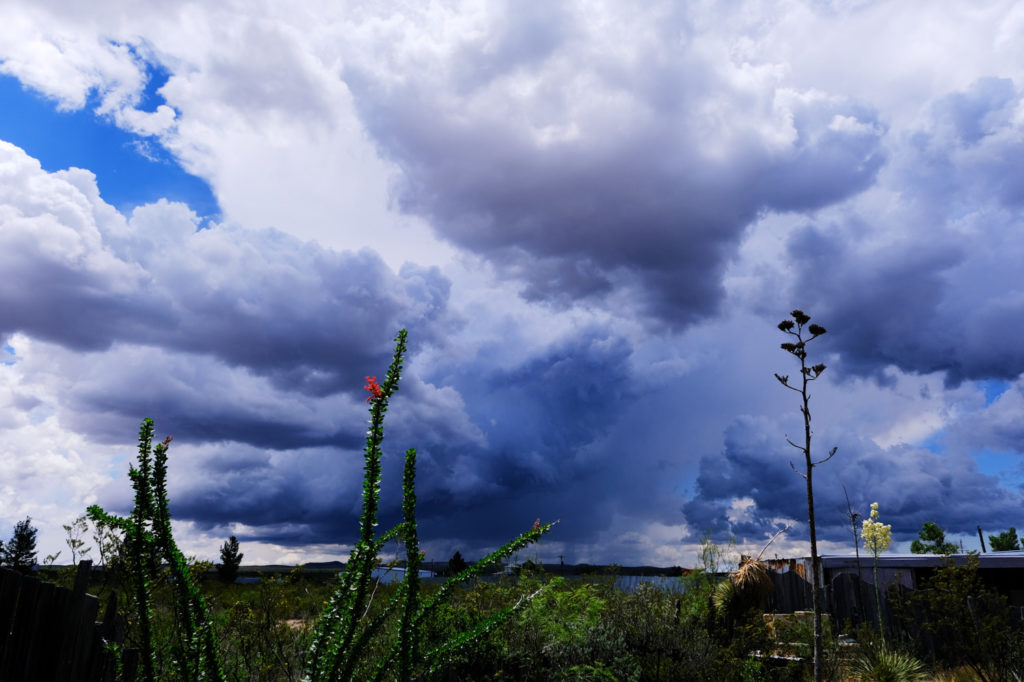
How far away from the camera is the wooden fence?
3.97 m

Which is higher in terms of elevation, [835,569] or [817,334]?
[817,334]

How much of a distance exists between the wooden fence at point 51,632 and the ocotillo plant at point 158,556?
803mm

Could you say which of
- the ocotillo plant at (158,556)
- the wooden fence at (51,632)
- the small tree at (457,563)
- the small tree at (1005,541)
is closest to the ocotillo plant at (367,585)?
the ocotillo plant at (158,556)

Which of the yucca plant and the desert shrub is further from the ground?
the desert shrub

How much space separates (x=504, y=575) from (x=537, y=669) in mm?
3332

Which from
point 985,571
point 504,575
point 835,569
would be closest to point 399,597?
point 504,575

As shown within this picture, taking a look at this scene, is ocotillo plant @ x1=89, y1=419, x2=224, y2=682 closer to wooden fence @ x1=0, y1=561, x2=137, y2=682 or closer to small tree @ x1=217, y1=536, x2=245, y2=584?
wooden fence @ x1=0, y1=561, x2=137, y2=682

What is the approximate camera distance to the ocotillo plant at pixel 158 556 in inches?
120

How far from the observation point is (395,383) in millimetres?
3375

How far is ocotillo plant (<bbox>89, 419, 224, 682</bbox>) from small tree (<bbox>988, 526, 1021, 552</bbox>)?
1944 inches

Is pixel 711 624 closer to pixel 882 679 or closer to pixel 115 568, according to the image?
pixel 882 679

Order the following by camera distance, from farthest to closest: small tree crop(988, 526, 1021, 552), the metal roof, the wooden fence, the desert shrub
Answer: small tree crop(988, 526, 1021, 552) → the metal roof → the desert shrub → the wooden fence

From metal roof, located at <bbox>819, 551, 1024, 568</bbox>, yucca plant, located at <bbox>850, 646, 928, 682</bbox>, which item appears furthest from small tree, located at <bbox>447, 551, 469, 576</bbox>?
metal roof, located at <bbox>819, 551, 1024, 568</bbox>

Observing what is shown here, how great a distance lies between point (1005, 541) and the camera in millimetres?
42438
